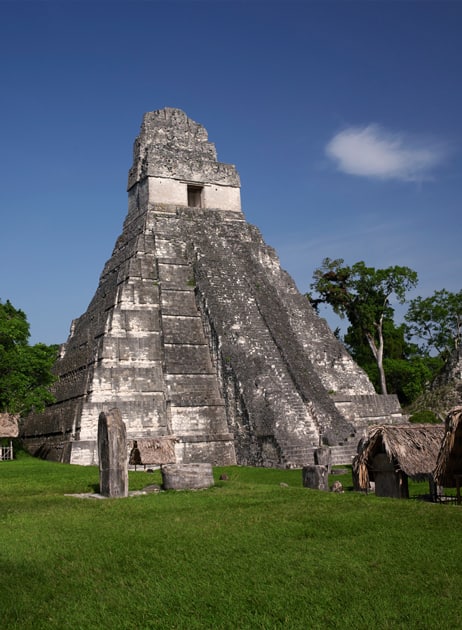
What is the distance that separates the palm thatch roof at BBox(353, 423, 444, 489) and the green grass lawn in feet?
3.58

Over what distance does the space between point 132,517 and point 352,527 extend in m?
3.09

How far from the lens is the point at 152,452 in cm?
1752

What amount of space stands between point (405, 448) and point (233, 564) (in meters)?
5.73

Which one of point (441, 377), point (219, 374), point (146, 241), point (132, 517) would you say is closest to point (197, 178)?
point (146, 241)

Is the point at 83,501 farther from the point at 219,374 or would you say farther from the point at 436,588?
the point at 219,374

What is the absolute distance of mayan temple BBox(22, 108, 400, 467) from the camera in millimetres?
19484

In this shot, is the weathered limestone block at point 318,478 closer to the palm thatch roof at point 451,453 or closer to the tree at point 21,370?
the palm thatch roof at point 451,453

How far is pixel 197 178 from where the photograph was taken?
26.3 m

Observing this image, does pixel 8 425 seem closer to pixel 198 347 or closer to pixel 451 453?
pixel 198 347

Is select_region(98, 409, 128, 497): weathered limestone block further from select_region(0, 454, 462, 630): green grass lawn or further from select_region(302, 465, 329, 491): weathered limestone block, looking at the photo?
select_region(302, 465, 329, 491): weathered limestone block

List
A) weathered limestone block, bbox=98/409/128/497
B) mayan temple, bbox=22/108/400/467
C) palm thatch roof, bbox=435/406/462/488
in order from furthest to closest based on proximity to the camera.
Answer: mayan temple, bbox=22/108/400/467
weathered limestone block, bbox=98/409/128/497
palm thatch roof, bbox=435/406/462/488

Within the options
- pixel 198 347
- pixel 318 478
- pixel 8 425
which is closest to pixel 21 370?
pixel 8 425

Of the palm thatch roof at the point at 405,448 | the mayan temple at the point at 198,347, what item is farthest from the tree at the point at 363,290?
the palm thatch roof at the point at 405,448

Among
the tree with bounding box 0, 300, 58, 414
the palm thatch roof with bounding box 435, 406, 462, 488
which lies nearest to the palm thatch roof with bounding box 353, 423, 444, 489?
the palm thatch roof with bounding box 435, 406, 462, 488
